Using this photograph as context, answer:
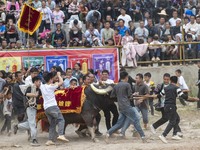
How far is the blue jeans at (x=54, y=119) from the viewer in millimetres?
17781

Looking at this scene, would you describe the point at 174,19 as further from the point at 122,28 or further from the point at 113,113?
the point at 113,113

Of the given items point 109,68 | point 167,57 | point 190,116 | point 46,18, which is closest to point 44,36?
point 46,18

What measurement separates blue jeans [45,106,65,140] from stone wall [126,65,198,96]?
8.08 m

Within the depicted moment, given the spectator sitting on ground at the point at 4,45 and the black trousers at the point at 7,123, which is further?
the spectator sitting on ground at the point at 4,45

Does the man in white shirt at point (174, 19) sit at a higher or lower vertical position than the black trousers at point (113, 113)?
higher

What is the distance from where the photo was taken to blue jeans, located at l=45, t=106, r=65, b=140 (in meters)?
17.8

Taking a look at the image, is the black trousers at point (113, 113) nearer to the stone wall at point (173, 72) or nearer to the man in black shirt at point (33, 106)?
the man in black shirt at point (33, 106)

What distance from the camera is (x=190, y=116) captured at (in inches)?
882

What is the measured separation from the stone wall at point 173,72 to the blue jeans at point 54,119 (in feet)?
26.5

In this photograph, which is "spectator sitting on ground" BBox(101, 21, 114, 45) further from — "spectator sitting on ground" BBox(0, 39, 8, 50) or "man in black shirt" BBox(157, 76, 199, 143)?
"man in black shirt" BBox(157, 76, 199, 143)

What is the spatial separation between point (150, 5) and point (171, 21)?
1760mm

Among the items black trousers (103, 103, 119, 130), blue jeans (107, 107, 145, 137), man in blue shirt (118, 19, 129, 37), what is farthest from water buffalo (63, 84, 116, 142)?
man in blue shirt (118, 19, 129, 37)

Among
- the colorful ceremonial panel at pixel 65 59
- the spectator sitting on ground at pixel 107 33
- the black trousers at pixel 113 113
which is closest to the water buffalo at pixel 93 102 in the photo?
the black trousers at pixel 113 113

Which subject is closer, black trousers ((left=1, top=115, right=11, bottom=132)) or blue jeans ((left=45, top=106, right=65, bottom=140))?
blue jeans ((left=45, top=106, right=65, bottom=140))
